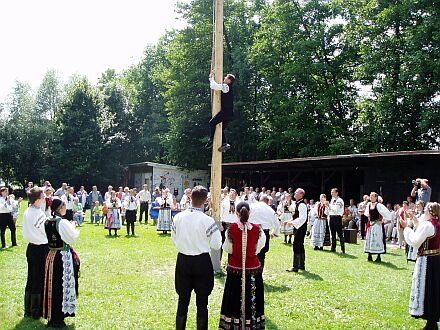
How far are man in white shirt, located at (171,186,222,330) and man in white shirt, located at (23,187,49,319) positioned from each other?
2.22 metres

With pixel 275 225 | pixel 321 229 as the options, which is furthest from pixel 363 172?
pixel 275 225

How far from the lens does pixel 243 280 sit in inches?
233

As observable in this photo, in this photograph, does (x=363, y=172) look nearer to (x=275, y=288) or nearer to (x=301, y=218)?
(x=301, y=218)

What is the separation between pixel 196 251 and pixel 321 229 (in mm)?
9627

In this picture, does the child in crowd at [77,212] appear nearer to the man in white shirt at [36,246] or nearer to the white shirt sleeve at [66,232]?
the man in white shirt at [36,246]

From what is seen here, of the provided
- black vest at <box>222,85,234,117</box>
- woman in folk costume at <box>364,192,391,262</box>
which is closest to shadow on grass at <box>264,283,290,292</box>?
black vest at <box>222,85,234,117</box>

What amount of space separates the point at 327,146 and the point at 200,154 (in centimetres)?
1063

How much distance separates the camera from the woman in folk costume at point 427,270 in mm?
6527

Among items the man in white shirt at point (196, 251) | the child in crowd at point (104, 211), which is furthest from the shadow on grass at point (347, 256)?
the child in crowd at point (104, 211)

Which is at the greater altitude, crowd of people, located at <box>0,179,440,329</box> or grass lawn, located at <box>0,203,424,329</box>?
crowd of people, located at <box>0,179,440,329</box>

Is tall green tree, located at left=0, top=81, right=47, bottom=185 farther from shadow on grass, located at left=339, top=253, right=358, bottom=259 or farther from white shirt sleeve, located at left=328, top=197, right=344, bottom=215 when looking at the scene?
shadow on grass, located at left=339, top=253, right=358, bottom=259

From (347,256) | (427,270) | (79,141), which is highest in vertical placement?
(79,141)

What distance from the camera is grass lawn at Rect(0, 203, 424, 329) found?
272 inches

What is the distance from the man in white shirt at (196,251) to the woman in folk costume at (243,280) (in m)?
0.42
